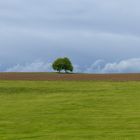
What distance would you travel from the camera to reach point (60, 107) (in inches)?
1339

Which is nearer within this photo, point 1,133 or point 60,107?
point 1,133

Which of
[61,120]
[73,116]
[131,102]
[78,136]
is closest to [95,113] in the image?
[73,116]

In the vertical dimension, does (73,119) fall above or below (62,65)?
below

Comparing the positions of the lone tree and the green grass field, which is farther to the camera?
the lone tree

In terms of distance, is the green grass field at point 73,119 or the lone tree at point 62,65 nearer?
the green grass field at point 73,119

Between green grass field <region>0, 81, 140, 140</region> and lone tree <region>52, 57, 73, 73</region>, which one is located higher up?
lone tree <region>52, 57, 73, 73</region>

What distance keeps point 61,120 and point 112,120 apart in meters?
3.12

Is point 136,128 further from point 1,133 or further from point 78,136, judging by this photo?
point 1,133

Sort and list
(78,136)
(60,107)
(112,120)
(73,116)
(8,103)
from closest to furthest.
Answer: (78,136) → (112,120) → (73,116) → (60,107) → (8,103)

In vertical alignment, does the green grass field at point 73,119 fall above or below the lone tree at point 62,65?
below

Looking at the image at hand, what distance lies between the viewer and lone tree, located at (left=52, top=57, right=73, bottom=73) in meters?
111

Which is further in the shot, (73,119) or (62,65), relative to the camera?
(62,65)

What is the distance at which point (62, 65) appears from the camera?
364 feet

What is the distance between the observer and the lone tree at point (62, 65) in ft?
364
